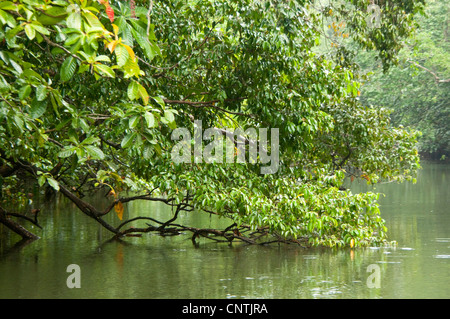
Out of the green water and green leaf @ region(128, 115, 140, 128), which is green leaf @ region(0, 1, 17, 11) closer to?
green leaf @ region(128, 115, 140, 128)

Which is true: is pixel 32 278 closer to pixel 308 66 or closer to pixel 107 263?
pixel 107 263

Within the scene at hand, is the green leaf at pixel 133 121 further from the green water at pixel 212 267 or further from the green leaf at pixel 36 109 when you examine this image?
the green water at pixel 212 267

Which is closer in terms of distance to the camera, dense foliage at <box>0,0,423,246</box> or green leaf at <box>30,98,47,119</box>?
green leaf at <box>30,98,47,119</box>

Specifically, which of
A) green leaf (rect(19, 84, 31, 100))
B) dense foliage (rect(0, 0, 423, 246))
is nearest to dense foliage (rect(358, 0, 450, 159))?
dense foliage (rect(0, 0, 423, 246))

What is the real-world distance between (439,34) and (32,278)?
92.4 ft

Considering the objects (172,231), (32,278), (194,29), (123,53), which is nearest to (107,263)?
(32,278)

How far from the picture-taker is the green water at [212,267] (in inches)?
304

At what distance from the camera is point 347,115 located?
1094 centimetres

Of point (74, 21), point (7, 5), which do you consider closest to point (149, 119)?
point (74, 21)

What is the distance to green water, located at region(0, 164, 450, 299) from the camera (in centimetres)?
773

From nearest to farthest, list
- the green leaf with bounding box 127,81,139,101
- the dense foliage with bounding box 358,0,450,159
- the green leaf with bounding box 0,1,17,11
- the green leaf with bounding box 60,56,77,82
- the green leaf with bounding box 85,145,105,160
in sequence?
the green leaf with bounding box 0,1,17,11
the green leaf with bounding box 60,56,77,82
the green leaf with bounding box 127,81,139,101
the green leaf with bounding box 85,145,105,160
the dense foliage with bounding box 358,0,450,159

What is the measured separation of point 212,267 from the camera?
29.9 ft

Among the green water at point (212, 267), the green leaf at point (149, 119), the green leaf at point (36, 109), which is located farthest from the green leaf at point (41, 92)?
the green water at point (212, 267)

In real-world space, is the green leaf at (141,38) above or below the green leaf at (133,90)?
above
